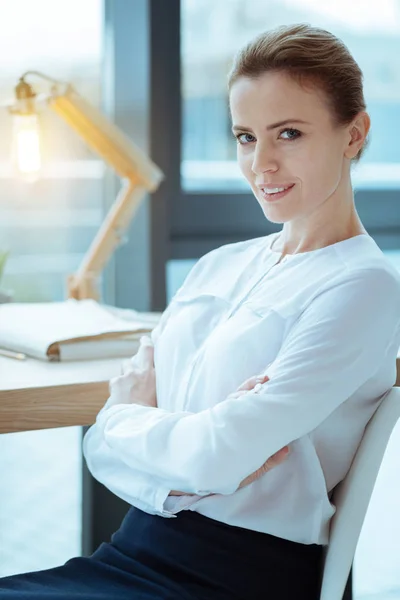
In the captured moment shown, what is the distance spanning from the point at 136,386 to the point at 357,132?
49 centimetres

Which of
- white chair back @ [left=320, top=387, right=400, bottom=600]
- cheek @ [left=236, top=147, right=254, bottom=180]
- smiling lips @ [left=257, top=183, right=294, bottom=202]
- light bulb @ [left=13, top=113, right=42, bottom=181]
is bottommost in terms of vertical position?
white chair back @ [left=320, top=387, right=400, bottom=600]

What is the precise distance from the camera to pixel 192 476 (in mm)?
1124

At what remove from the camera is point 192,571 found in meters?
1.18

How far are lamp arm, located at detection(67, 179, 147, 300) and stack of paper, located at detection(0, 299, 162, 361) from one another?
31cm

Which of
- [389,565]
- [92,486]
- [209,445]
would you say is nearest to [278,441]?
[209,445]

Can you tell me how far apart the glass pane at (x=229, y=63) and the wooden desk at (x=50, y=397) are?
1.39 meters

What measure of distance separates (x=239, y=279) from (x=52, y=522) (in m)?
0.94

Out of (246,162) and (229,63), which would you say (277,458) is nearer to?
(246,162)

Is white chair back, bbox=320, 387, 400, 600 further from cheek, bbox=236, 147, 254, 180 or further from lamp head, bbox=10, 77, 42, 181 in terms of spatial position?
lamp head, bbox=10, 77, 42, 181

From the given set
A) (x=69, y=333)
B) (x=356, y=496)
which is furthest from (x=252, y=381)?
(x=69, y=333)

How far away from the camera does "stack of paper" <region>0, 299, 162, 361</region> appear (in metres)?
1.61

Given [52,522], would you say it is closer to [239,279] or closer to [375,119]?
[239,279]

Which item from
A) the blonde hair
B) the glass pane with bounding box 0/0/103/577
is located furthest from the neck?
the glass pane with bounding box 0/0/103/577

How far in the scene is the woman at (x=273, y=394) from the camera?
1.11 metres
